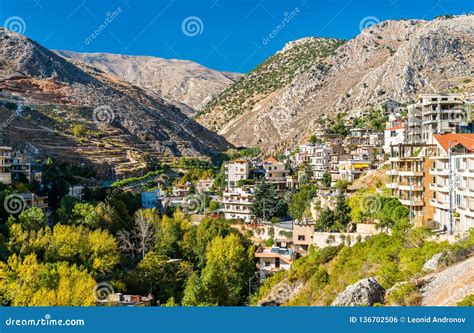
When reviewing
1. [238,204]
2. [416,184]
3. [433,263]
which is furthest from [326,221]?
[433,263]

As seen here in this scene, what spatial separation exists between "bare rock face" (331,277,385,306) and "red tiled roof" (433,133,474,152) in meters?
7.38

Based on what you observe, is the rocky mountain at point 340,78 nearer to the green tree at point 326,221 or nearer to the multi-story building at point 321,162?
the multi-story building at point 321,162

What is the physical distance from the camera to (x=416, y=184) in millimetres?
20188

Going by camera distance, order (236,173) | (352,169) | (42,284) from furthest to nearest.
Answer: (236,173), (352,169), (42,284)

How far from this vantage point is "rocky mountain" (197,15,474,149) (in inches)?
2415

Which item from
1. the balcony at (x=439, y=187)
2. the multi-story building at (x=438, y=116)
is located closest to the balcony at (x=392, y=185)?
the balcony at (x=439, y=187)

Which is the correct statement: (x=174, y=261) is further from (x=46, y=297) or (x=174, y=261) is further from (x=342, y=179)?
(x=342, y=179)

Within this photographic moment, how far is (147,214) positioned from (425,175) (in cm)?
1371

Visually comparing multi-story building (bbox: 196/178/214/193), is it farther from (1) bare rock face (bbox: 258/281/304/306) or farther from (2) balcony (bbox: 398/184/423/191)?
(2) balcony (bbox: 398/184/423/191)

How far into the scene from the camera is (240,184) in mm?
35188

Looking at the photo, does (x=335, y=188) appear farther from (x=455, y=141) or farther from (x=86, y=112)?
(x=86, y=112)

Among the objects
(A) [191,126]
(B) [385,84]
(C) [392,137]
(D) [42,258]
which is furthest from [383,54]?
(D) [42,258]

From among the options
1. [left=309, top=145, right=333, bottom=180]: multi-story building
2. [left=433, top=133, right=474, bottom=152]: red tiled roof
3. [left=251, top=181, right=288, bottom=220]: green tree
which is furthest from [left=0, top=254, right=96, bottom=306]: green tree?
[left=309, top=145, right=333, bottom=180]: multi-story building

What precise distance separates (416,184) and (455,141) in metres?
2.15
